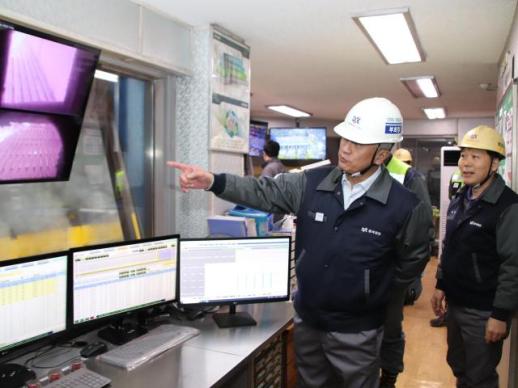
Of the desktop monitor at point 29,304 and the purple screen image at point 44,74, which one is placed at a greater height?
the purple screen image at point 44,74

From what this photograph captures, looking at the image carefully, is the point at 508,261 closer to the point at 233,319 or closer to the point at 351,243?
the point at 351,243

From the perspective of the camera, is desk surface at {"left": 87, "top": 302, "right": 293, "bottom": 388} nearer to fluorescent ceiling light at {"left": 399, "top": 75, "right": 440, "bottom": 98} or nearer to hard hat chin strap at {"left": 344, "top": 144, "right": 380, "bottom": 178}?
hard hat chin strap at {"left": 344, "top": 144, "right": 380, "bottom": 178}

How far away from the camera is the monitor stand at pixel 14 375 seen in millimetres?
1524

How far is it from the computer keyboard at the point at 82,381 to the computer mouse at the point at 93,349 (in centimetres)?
17

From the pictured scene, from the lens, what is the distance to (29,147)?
1.88 metres

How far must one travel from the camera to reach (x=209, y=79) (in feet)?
9.36

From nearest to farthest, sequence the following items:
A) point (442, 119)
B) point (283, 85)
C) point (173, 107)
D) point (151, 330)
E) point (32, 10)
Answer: point (32, 10) < point (151, 330) < point (173, 107) < point (283, 85) < point (442, 119)

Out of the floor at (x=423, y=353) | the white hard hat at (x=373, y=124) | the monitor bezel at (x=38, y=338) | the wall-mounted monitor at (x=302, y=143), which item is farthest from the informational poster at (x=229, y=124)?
the wall-mounted monitor at (x=302, y=143)

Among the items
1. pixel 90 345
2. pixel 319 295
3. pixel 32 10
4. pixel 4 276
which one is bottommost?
pixel 90 345

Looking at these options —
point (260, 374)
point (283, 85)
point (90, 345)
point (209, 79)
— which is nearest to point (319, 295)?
point (260, 374)

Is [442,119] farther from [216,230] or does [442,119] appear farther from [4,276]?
[4,276]

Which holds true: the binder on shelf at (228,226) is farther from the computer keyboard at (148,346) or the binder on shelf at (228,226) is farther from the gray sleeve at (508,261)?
the gray sleeve at (508,261)

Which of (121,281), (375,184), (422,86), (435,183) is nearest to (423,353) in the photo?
(375,184)

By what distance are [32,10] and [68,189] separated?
0.87 meters
